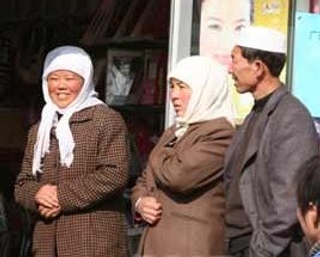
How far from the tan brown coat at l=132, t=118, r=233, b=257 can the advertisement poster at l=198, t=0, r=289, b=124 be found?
0.93 m

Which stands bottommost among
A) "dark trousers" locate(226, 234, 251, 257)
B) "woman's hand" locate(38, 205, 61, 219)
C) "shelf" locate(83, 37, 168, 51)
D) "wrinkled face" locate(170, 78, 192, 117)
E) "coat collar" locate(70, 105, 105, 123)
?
"dark trousers" locate(226, 234, 251, 257)

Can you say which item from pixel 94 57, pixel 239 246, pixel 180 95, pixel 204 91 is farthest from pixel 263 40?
pixel 94 57

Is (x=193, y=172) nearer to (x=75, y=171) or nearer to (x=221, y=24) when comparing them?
(x=75, y=171)

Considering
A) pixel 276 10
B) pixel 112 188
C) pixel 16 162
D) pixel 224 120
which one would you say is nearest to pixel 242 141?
pixel 224 120

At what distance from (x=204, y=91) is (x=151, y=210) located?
0.53m

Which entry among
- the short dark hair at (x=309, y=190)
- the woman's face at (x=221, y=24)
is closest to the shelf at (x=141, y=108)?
the woman's face at (x=221, y=24)

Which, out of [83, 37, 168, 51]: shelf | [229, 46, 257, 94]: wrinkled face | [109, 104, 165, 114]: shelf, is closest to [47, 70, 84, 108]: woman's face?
[229, 46, 257, 94]: wrinkled face

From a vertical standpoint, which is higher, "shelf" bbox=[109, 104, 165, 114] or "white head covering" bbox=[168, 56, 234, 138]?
"white head covering" bbox=[168, 56, 234, 138]

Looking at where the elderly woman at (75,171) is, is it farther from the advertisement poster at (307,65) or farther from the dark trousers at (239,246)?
the advertisement poster at (307,65)

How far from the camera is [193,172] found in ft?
12.7

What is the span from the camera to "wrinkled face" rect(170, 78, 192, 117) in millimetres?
4012

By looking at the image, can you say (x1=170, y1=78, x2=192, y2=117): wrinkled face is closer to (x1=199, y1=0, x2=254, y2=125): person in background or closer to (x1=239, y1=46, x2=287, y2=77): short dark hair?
(x1=239, y1=46, x2=287, y2=77): short dark hair

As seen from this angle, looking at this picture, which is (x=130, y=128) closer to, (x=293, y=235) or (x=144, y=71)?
(x=144, y=71)

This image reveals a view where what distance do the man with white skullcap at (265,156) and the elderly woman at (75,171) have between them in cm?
59
